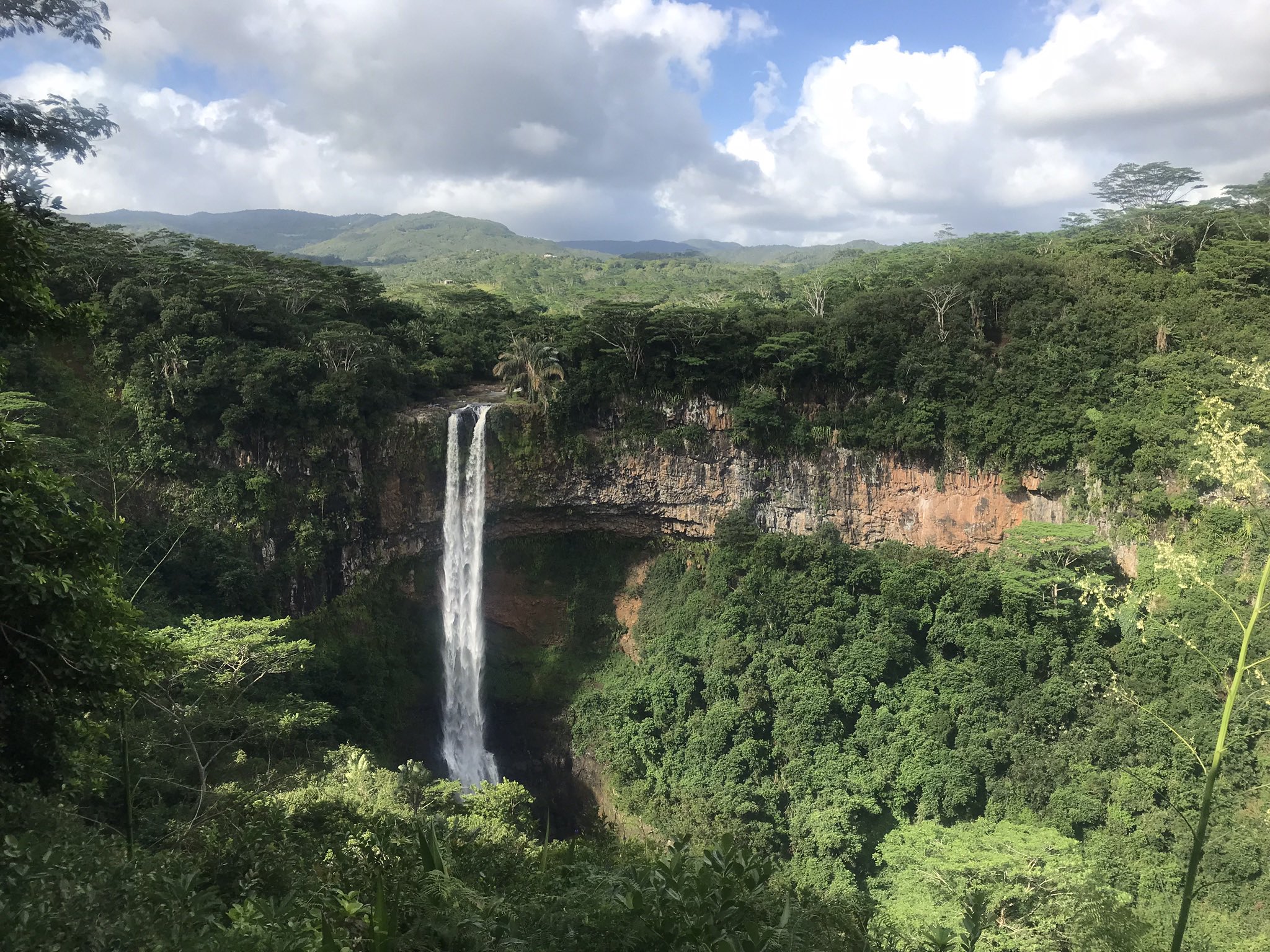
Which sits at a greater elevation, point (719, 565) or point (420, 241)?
point (420, 241)

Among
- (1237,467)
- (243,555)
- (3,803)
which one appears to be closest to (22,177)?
(3,803)

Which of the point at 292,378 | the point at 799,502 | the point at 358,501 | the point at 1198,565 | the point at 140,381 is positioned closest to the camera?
the point at 1198,565

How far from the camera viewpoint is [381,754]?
19.0 meters

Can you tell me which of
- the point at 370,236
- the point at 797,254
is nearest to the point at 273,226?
the point at 370,236

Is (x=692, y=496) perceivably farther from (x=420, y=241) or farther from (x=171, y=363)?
(x=420, y=241)

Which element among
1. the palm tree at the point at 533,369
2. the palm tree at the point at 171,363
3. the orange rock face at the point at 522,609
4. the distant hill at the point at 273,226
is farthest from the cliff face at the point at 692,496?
the distant hill at the point at 273,226

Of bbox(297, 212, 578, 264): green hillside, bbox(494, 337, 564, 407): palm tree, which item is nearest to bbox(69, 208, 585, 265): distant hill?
bbox(297, 212, 578, 264): green hillside

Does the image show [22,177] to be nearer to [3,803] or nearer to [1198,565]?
[3,803]

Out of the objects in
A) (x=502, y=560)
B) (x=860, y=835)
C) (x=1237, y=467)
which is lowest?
(x=860, y=835)

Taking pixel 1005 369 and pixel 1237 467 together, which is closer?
pixel 1237 467

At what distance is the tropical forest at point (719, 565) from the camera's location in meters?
Answer: 12.5

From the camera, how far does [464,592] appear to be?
2270 centimetres

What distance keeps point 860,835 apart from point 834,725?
9.11 feet

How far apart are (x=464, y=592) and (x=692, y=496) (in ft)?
25.0
